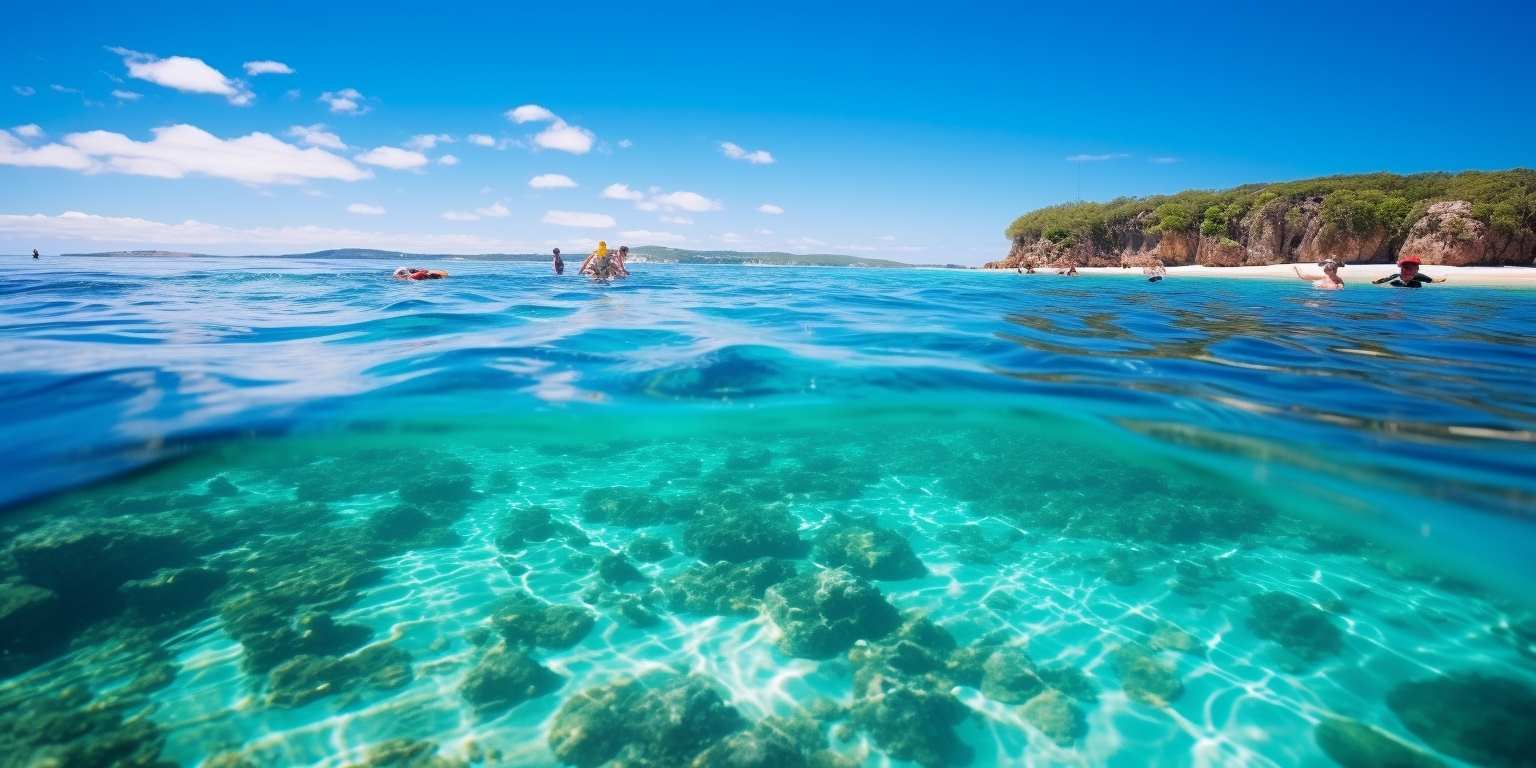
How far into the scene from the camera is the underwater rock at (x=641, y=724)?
4.18 m

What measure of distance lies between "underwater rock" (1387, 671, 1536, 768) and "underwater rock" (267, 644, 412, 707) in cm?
792

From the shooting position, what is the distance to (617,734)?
14.2ft

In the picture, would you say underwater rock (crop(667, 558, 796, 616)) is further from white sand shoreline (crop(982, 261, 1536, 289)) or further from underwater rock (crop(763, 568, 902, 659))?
white sand shoreline (crop(982, 261, 1536, 289))

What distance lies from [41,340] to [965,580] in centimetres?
1484

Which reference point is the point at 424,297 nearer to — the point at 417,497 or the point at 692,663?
the point at 417,497

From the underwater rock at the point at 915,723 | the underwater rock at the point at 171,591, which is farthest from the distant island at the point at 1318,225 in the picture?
the underwater rock at the point at 171,591

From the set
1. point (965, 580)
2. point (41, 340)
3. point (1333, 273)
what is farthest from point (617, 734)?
point (1333, 273)

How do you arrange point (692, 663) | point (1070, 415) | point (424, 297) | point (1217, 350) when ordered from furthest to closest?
point (424, 297) → point (1217, 350) → point (1070, 415) → point (692, 663)

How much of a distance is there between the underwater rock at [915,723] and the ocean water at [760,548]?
0.03m

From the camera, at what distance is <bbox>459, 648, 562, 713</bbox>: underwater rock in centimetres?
466

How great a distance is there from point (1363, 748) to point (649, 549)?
21.8 ft

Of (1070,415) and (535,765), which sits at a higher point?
(1070,415)

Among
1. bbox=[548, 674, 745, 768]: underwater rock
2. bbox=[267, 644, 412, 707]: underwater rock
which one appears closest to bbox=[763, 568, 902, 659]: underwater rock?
bbox=[548, 674, 745, 768]: underwater rock

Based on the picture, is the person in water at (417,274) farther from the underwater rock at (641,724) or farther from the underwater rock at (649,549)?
the underwater rock at (641,724)
